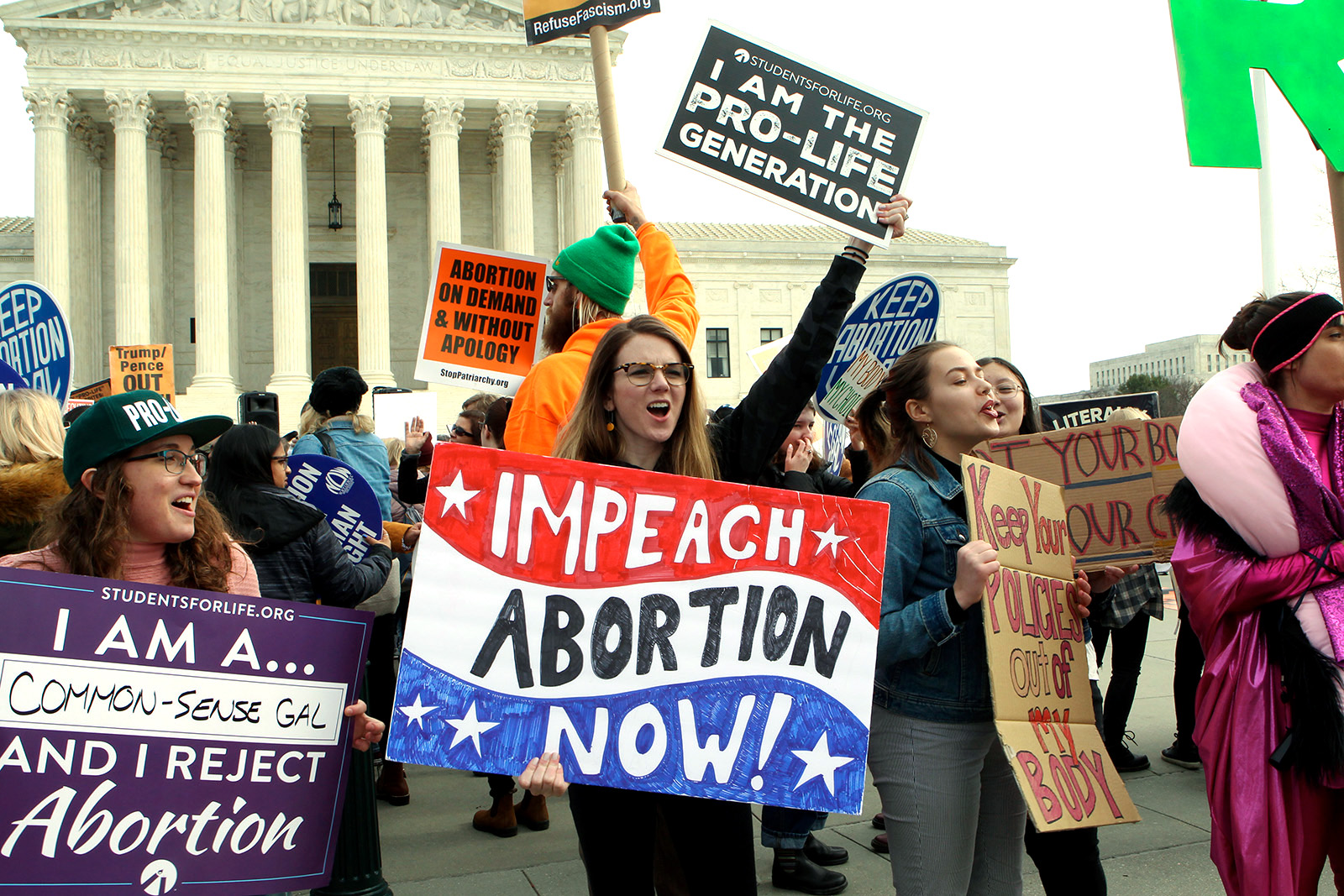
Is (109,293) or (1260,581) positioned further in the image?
(109,293)

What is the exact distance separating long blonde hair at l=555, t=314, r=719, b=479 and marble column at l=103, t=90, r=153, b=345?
3505cm

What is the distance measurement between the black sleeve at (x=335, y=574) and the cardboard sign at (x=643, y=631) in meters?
2.01

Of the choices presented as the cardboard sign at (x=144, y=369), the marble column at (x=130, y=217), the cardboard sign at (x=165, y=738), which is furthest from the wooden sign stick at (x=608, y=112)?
the marble column at (x=130, y=217)

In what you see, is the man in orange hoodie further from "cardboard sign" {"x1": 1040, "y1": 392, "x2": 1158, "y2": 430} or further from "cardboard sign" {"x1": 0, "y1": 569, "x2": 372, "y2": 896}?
"cardboard sign" {"x1": 1040, "y1": 392, "x2": 1158, "y2": 430}

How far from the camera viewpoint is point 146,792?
2383mm

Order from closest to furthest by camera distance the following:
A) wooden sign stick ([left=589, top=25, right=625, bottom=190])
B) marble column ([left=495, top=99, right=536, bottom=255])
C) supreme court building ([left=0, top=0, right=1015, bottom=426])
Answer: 1. wooden sign stick ([left=589, top=25, right=625, bottom=190])
2. supreme court building ([left=0, top=0, right=1015, bottom=426])
3. marble column ([left=495, top=99, right=536, bottom=255])

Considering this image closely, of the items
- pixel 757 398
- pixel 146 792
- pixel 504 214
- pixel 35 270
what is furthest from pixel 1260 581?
pixel 35 270

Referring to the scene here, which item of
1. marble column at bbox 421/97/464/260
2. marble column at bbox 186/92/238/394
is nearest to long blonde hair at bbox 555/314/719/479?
marble column at bbox 186/92/238/394

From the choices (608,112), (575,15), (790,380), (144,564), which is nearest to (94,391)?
(575,15)

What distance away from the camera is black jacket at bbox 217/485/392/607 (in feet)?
13.4

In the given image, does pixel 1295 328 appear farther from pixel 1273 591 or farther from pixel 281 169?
pixel 281 169

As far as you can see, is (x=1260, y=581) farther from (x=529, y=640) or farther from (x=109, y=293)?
(x=109, y=293)

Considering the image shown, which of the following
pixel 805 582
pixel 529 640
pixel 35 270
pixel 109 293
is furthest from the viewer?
pixel 109 293

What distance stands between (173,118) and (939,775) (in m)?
39.5
